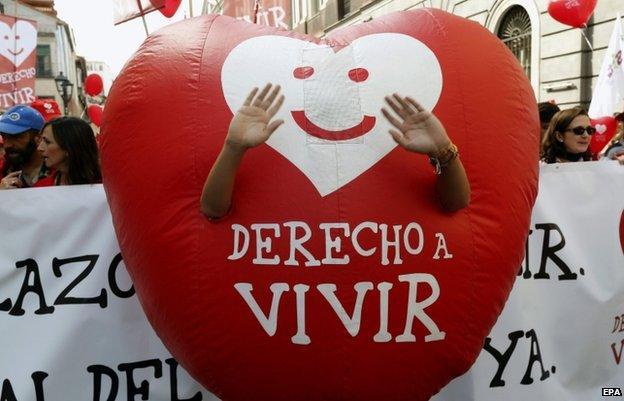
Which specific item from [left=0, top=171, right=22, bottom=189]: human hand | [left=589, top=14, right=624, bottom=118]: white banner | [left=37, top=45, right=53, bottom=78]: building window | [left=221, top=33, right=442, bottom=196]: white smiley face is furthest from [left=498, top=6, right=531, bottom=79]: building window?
[left=37, top=45, right=53, bottom=78]: building window

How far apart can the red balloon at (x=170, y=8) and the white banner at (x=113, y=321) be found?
13.4 ft

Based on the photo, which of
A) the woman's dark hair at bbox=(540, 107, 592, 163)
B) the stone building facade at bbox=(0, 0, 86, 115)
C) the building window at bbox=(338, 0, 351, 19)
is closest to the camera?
the woman's dark hair at bbox=(540, 107, 592, 163)

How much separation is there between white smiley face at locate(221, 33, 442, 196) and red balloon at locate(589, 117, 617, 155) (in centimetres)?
421

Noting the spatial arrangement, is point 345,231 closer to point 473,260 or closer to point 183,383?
point 473,260

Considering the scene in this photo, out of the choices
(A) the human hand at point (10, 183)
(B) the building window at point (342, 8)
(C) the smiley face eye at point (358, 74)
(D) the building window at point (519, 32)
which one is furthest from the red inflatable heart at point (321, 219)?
(B) the building window at point (342, 8)

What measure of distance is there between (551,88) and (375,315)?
924 centimetres

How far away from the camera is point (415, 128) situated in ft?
5.50

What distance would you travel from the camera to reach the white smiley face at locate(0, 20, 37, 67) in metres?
7.41

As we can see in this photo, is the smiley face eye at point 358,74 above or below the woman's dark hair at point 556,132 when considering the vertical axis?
above

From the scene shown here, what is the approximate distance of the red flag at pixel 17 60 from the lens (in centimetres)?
735

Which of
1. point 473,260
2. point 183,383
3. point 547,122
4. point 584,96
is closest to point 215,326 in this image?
point 473,260

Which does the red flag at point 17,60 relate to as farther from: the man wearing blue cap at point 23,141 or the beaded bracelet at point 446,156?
the beaded bracelet at point 446,156

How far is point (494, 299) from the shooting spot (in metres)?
1.79

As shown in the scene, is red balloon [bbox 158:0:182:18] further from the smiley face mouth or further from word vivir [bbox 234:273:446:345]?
word vivir [bbox 234:273:446:345]
